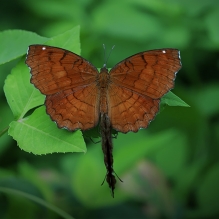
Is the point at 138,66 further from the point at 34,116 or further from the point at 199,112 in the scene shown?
the point at 199,112

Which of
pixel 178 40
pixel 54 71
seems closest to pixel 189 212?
pixel 178 40

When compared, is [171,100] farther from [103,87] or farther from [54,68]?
[54,68]

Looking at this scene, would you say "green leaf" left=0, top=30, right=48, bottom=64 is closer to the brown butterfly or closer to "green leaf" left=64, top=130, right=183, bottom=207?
the brown butterfly

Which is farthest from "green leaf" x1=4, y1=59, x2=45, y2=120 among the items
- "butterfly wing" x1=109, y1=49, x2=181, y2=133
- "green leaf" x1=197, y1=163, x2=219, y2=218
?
"green leaf" x1=197, y1=163, x2=219, y2=218

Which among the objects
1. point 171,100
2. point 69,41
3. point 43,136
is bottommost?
point 43,136

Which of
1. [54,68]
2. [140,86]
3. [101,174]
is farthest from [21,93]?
[101,174]

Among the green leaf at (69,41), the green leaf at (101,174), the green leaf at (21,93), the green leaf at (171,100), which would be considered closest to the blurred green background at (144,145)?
the green leaf at (101,174)
